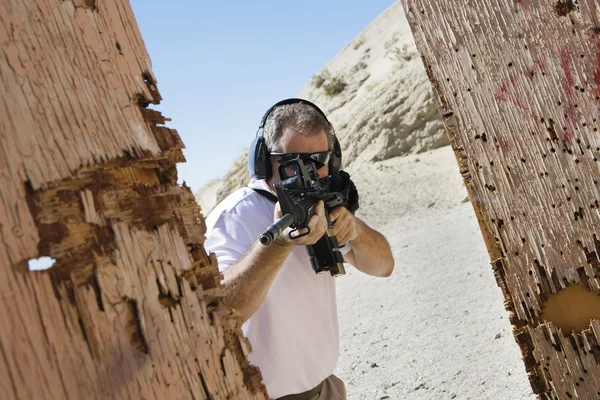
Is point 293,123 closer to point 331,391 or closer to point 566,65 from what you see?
point 331,391

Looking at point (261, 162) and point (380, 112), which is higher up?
point (380, 112)

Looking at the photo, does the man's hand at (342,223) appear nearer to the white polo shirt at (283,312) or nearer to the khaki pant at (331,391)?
the white polo shirt at (283,312)

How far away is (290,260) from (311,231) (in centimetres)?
41

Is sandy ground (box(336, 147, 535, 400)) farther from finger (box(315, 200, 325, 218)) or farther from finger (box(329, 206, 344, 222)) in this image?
finger (box(315, 200, 325, 218))

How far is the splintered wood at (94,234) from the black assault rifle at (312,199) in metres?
0.92

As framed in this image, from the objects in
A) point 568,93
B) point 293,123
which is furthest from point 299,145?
point 568,93

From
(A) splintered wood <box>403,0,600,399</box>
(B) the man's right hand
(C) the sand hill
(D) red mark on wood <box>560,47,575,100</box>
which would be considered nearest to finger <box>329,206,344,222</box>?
(B) the man's right hand

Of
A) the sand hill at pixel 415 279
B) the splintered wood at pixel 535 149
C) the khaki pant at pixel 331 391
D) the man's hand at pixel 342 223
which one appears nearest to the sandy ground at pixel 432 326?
the sand hill at pixel 415 279

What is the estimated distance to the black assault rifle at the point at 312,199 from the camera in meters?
1.92

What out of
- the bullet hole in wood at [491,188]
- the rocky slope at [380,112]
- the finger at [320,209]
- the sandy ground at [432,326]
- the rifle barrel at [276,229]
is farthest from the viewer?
the rocky slope at [380,112]

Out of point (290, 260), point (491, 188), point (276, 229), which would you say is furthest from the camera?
point (290, 260)

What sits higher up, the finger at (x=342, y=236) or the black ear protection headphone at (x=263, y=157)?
the black ear protection headphone at (x=263, y=157)

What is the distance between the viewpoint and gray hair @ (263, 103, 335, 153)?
7.97 feet

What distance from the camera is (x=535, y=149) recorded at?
146 centimetres
